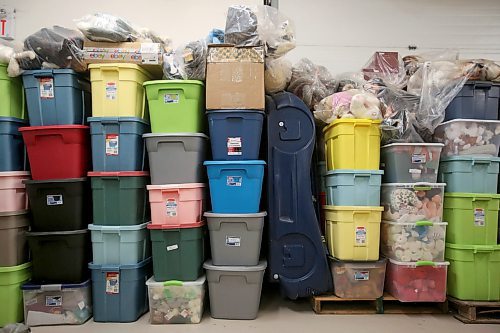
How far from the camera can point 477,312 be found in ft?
6.98

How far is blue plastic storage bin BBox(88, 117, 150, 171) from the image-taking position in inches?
80.7

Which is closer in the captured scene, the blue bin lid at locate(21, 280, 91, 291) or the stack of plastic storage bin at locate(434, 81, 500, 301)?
the blue bin lid at locate(21, 280, 91, 291)

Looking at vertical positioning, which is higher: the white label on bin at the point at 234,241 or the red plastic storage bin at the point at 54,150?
the red plastic storage bin at the point at 54,150

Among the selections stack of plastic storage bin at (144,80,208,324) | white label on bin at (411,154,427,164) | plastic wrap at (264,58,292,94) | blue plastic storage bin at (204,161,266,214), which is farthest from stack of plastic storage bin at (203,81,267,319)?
white label on bin at (411,154,427,164)

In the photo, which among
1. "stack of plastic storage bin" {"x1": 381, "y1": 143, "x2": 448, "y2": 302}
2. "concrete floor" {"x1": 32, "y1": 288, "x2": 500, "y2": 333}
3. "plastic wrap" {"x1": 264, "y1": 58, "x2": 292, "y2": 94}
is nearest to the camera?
"concrete floor" {"x1": 32, "y1": 288, "x2": 500, "y2": 333}

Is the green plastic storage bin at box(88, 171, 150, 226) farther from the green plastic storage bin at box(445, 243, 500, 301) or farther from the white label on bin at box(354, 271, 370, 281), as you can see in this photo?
the green plastic storage bin at box(445, 243, 500, 301)

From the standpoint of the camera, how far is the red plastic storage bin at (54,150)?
2035mm

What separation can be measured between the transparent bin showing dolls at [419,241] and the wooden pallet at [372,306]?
33 centimetres

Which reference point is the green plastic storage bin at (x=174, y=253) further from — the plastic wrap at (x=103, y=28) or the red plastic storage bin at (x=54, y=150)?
the plastic wrap at (x=103, y=28)

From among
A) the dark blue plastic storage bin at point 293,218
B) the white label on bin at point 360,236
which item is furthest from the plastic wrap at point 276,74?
the white label on bin at point 360,236

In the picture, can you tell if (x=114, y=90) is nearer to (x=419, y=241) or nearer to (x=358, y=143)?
(x=358, y=143)

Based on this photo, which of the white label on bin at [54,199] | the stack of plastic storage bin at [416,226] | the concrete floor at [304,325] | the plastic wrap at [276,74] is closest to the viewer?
the concrete floor at [304,325]

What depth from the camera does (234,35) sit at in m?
2.07

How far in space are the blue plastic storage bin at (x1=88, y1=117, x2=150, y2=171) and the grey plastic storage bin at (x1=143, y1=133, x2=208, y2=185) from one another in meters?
0.12
